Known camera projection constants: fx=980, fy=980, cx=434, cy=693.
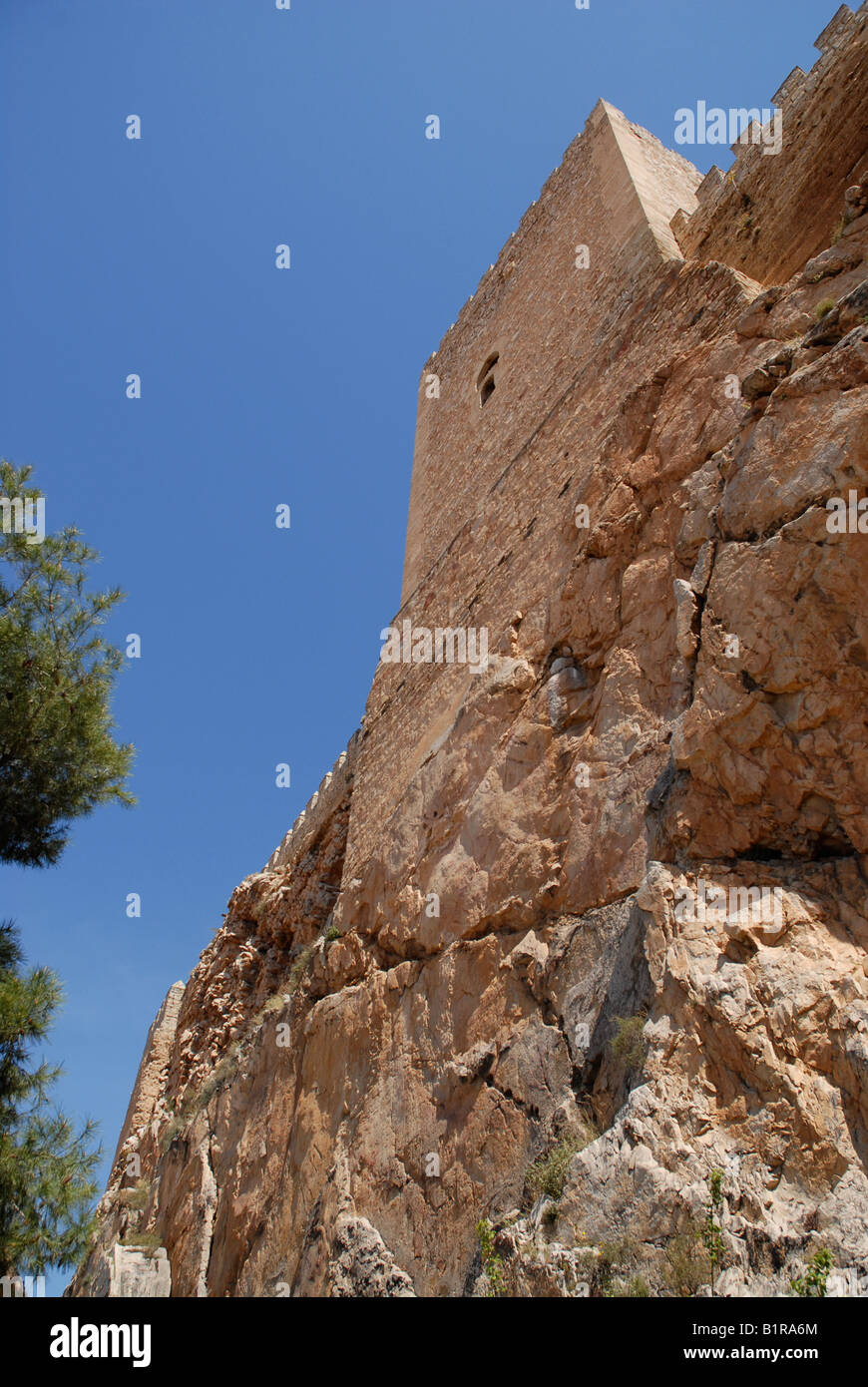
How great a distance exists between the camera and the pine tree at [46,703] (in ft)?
23.4

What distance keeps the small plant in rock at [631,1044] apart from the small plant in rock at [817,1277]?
1.27m

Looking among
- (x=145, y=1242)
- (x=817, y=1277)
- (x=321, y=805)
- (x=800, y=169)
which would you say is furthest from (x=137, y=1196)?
(x=800, y=169)

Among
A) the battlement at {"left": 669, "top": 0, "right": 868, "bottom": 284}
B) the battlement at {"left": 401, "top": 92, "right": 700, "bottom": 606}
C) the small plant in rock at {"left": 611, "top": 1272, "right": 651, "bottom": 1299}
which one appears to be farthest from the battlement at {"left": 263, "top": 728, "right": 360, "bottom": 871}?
the small plant in rock at {"left": 611, "top": 1272, "right": 651, "bottom": 1299}

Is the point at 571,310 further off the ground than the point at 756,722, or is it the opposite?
the point at 571,310

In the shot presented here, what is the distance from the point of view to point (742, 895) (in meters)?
4.99

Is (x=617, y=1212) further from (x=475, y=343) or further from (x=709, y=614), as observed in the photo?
(x=475, y=343)

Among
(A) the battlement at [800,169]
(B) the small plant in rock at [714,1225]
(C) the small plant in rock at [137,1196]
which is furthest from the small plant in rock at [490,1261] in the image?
(C) the small plant in rock at [137,1196]

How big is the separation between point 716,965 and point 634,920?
693 millimetres

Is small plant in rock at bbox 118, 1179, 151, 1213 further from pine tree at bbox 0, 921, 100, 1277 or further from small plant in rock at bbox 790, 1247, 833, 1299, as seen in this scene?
small plant in rock at bbox 790, 1247, 833, 1299

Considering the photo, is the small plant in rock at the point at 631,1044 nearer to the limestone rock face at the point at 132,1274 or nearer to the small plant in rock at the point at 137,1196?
the limestone rock face at the point at 132,1274

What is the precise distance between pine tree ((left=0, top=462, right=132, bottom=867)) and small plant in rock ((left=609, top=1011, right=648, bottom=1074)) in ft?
14.4

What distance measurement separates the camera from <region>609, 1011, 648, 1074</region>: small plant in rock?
4836 mm
